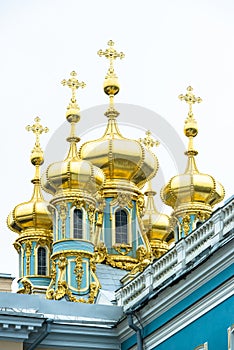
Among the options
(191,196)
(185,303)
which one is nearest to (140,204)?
(191,196)

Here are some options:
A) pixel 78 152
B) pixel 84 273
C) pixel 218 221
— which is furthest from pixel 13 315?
pixel 78 152

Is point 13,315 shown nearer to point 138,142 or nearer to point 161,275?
point 161,275

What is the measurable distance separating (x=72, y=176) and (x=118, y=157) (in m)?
3.25

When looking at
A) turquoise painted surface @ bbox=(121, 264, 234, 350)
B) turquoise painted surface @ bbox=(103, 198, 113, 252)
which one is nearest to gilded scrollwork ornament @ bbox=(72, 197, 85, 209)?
turquoise painted surface @ bbox=(103, 198, 113, 252)

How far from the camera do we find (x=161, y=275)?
22547 mm

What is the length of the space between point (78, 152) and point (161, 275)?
12.6m

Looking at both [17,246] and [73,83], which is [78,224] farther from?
[17,246]

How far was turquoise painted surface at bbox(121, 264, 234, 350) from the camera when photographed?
19.7 metres

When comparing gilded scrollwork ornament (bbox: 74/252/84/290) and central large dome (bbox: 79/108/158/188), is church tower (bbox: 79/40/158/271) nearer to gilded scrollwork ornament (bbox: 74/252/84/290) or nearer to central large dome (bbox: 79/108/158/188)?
central large dome (bbox: 79/108/158/188)

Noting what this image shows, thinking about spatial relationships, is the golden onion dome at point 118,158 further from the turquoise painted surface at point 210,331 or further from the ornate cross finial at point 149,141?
the turquoise painted surface at point 210,331

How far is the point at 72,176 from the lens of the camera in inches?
1284

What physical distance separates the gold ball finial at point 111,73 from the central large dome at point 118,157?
1.94m

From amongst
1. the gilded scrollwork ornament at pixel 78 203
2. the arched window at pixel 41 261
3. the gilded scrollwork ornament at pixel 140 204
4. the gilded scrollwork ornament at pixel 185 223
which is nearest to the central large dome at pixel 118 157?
the gilded scrollwork ornament at pixel 140 204

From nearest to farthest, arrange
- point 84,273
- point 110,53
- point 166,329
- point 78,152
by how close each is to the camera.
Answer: point 166,329, point 84,273, point 78,152, point 110,53
